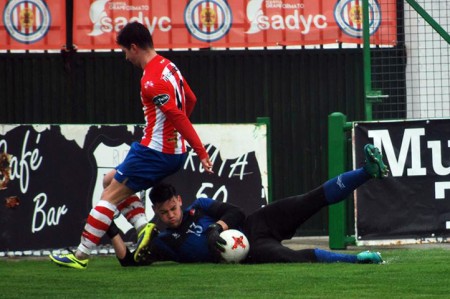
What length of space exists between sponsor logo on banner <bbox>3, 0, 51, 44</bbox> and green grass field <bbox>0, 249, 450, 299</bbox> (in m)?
4.97

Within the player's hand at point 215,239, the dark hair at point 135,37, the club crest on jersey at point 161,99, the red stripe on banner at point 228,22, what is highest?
the red stripe on banner at point 228,22

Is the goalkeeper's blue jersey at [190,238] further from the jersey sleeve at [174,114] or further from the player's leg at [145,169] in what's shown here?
the jersey sleeve at [174,114]

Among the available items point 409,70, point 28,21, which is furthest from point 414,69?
point 28,21

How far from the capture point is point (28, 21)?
49.2 feet

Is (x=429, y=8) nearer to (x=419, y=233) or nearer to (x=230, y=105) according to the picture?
(x=230, y=105)

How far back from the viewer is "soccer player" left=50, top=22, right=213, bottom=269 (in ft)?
32.5

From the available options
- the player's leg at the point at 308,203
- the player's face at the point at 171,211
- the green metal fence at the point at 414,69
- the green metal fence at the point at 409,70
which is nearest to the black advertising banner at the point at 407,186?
the green metal fence at the point at 409,70

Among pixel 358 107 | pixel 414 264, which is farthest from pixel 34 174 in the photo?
pixel 358 107

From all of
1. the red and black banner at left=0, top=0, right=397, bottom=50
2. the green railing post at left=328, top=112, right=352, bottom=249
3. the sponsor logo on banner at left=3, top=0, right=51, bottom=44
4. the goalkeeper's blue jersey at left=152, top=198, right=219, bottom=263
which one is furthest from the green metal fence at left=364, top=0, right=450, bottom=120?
the goalkeeper's blue jersey at left=152, top=198, right=219, bottom=263

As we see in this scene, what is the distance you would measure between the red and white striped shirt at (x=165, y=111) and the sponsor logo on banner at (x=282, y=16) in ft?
16.8

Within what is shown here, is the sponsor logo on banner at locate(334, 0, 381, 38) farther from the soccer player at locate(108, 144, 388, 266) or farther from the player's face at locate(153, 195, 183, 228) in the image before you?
the player's face at locate(153, 195, 183, 228)

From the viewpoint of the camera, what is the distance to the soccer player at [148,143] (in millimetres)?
9898

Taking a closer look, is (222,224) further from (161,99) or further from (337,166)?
(337,166)

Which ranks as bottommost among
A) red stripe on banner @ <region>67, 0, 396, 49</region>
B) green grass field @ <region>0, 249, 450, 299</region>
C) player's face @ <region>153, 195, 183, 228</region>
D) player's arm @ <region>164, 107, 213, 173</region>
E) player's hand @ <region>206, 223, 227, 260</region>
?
green grass field @ <region>0, 249, 450, 299</region>
